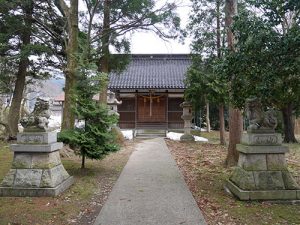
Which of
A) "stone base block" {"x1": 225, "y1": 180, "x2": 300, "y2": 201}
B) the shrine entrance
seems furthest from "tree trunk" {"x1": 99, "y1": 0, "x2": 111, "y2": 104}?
the shrine entrance

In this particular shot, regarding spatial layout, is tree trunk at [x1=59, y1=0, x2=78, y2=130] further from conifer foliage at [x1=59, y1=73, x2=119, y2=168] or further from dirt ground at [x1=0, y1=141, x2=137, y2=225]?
dirt ground at [x1=0, y1=141, x2=137, y2=225]

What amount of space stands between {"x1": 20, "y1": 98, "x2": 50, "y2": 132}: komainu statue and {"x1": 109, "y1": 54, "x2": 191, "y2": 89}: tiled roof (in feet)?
50.3

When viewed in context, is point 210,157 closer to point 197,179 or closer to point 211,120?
point 197,179

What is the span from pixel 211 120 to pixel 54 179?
25.6m

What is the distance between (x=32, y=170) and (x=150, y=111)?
63.9 ft

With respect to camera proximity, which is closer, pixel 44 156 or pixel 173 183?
pixel 44 156

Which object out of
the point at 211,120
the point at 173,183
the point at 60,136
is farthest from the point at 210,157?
the point at 211,120

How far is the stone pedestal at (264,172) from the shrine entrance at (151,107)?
19334mm

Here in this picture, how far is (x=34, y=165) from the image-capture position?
22.3ft

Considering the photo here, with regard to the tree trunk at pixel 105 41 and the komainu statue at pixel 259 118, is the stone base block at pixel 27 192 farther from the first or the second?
the tree trunk at pixel 105 41

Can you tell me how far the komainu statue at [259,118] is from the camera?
6715mm

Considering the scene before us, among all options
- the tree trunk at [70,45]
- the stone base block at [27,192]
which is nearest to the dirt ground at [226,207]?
the stone base block at [27,192]

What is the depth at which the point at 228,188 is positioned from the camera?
721 cm

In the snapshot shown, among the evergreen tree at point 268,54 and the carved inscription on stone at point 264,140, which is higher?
the evergreen tree at point 268,54
